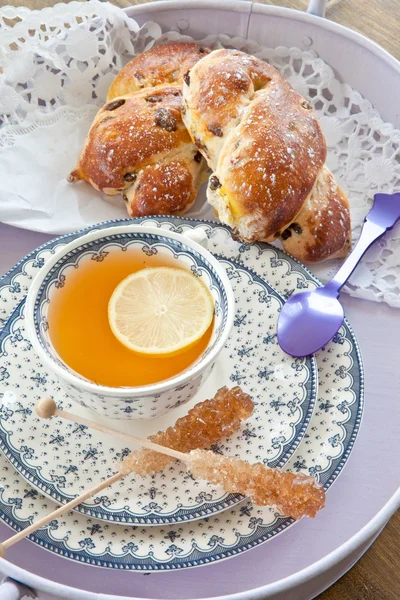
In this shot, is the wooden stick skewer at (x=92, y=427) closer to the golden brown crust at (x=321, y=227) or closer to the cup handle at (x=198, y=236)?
the cup handle at (x=198, y=236)

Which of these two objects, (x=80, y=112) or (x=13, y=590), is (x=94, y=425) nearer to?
(x=13, y=590)

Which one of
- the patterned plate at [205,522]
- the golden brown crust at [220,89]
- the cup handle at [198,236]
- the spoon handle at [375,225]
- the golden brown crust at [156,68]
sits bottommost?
the patterned plate at [205,522]

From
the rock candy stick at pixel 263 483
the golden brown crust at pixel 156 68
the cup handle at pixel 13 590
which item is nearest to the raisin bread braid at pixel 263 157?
the golden brown crust at pixel 156 68

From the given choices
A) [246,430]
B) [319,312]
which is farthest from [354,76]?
[246,430]

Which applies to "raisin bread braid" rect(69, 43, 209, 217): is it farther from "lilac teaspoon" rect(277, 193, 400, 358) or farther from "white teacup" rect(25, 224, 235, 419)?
"lilac teaspoon" rect(277, 193, 400, 358)

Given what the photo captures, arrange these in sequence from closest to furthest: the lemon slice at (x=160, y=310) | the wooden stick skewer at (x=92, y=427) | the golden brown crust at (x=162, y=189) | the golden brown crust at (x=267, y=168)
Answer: the wooden stick skewer at (x=92, y=427)
the lemon slice at (x=160, y=310)
the golden brown crust at (x=267, y=168)
the golden brown crust at (x=162, y=189)
